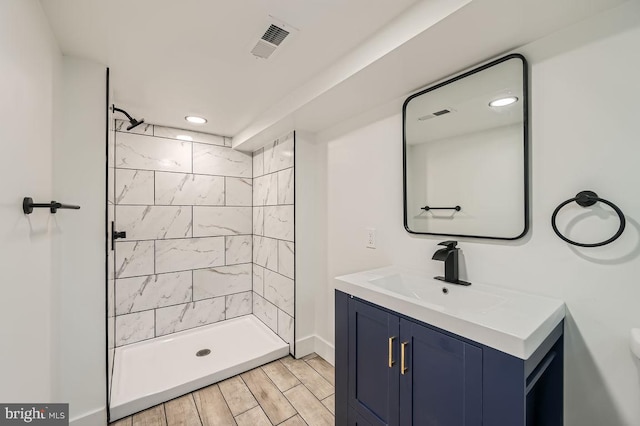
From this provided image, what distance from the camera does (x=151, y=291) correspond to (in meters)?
2.70

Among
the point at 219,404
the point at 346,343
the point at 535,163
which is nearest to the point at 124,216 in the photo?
the point at 219,404

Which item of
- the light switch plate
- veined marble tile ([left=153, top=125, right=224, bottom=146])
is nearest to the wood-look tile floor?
the light switch plate

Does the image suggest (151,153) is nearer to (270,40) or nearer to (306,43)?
(270,40)

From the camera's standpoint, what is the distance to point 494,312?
1.03 m

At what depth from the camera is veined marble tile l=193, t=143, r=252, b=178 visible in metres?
2.94

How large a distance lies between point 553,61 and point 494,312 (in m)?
1.09

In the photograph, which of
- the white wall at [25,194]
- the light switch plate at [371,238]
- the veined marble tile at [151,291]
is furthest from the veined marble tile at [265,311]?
the white wall at [25,194]

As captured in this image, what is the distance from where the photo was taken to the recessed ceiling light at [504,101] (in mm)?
1266

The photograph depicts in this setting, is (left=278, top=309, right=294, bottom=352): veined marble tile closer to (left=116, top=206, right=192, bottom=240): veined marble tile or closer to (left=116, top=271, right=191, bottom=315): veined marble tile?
(left=116, top=271, right=191, bottom=315): veined marble tile

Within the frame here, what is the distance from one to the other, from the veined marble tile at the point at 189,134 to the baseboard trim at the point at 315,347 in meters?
2.30

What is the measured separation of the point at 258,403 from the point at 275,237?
1408 millimetres

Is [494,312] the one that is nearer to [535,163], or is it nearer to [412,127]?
[535,163]

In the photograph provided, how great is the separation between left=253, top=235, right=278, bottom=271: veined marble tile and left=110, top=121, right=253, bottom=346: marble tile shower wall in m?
0.13

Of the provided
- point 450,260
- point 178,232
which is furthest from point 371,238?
point 178,232
